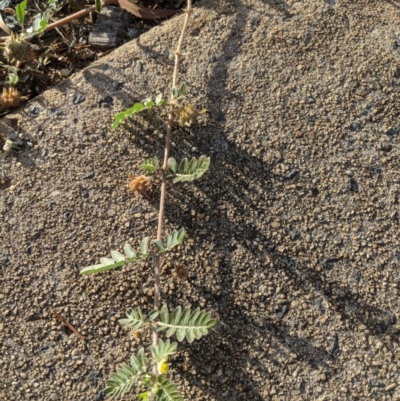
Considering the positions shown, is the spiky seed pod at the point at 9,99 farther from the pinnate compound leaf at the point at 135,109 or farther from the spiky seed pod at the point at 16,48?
the pinnate compound leaf at the point at 135,109

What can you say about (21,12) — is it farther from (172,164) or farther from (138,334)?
(138,334)

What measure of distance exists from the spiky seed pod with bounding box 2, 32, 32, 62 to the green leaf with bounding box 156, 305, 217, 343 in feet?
3.70

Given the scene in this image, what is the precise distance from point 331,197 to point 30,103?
115 centimetres

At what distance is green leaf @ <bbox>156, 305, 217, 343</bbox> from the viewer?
5.98 ft

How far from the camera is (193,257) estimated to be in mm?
2092

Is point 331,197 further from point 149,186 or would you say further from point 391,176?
point 149,186

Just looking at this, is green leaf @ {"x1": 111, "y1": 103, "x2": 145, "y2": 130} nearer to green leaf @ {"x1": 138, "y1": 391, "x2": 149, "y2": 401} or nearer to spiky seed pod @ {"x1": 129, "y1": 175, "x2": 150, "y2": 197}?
spiky seed pod @ {"x1": 129, "y1": 175, "x2": 150, "y2": 197}

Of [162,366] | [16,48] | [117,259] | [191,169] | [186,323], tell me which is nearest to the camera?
[162,366]

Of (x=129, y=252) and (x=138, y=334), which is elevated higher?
(x=129, y=252)

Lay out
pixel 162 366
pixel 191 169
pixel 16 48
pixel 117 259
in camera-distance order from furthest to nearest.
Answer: pixel 16 48
pixel 191 169
pixel 117 259
pixel 162 366

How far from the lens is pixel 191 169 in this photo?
207cm

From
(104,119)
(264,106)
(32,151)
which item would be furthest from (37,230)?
(264,106)

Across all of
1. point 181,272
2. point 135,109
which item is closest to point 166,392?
point 181,272

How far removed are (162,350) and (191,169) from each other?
59 cm
